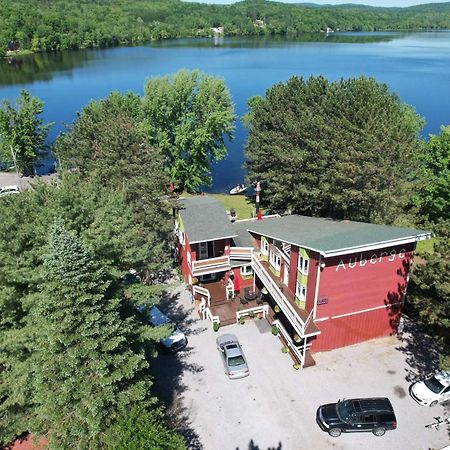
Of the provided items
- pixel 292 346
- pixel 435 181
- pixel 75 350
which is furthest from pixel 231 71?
pixel 75 350

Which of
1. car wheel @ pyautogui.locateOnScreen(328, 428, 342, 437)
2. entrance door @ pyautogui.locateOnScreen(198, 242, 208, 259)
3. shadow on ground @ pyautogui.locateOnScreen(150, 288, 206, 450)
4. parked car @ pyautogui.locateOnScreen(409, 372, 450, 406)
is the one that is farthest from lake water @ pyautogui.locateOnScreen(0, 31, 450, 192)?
car wheel @ pyautogui.locateOnScreen(328, 428, 342, 437)

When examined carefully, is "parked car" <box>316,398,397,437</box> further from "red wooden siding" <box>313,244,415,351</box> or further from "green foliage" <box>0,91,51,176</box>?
"green foliage" <box>0,91,51,176</box>

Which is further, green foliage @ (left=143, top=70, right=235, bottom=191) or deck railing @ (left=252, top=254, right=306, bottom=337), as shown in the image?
green foliage @ (left=143, top=70, right=235, bottom=191)

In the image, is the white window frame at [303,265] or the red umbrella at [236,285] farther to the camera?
the red umbrella at [236,285]

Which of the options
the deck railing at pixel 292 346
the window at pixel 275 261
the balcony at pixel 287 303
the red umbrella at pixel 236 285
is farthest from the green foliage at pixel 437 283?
the red umbrella at pixel 236 285

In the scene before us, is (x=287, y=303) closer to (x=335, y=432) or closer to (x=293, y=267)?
(x=293, y=267)

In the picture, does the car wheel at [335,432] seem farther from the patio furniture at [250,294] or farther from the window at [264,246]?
the window at [264,246]

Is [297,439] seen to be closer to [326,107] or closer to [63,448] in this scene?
[63,448]
